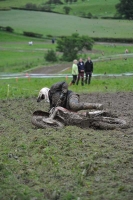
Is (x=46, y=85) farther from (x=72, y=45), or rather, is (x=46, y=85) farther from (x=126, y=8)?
(x=126, y=8)

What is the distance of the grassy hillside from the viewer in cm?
11226

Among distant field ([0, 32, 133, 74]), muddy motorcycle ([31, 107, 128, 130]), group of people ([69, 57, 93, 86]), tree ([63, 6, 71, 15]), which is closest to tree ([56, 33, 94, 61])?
distant field ([0, 32, 133, 74])

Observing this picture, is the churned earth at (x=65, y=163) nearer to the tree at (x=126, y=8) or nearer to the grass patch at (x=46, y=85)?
the grass patch at (x=46, y=85)

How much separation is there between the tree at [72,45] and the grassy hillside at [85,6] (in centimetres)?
3538

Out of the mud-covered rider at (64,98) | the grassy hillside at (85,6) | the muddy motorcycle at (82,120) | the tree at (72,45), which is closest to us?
the muddy motorcycle at (82,120)

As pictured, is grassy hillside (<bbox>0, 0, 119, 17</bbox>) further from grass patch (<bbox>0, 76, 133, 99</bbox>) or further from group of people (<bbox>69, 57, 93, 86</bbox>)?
group of people (<bbox>69, 57, 93, 86</bbox>)

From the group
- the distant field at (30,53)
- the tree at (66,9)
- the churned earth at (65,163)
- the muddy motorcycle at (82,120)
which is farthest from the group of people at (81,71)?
the tree at (66,9)

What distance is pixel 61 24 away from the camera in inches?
4060

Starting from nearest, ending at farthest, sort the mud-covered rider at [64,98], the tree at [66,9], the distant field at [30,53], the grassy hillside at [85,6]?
the mud-covered rider at [64,98]
the distant field at [30,53]
the tree at [66,9]
the grassy hillside at [85,6]

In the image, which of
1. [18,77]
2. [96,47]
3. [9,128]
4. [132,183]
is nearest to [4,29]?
[96,47]

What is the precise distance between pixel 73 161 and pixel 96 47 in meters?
67.4

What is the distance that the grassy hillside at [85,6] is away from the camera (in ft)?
368

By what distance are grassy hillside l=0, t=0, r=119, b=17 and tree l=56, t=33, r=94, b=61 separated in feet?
116

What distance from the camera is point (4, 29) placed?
105m
